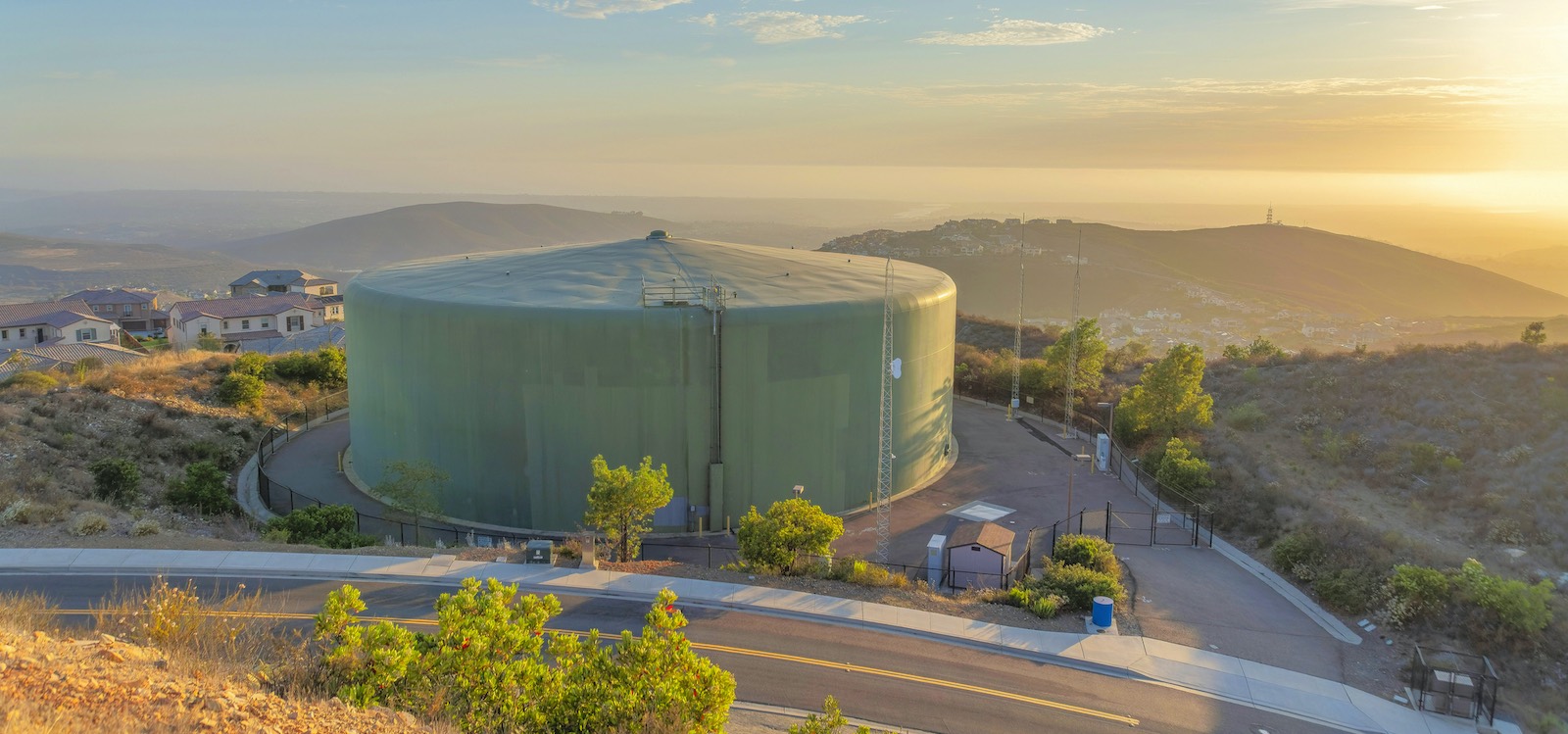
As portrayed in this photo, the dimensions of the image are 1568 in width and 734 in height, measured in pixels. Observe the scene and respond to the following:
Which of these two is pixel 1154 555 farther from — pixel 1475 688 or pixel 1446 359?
pixel 1446 359

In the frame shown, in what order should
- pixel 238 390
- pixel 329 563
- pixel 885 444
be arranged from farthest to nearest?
1. pixel 238 390
2. pixel 885 444
3. pixel 329 563

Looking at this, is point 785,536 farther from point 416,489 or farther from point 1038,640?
point 416,489

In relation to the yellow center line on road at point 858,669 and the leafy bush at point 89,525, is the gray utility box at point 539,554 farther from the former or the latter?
the leafy bush at point 89,525

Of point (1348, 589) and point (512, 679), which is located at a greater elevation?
point (512, 679)

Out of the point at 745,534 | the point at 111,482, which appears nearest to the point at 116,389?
the point at 111,482

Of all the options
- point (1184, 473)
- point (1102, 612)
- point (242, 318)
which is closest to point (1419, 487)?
point (1184, 473)
